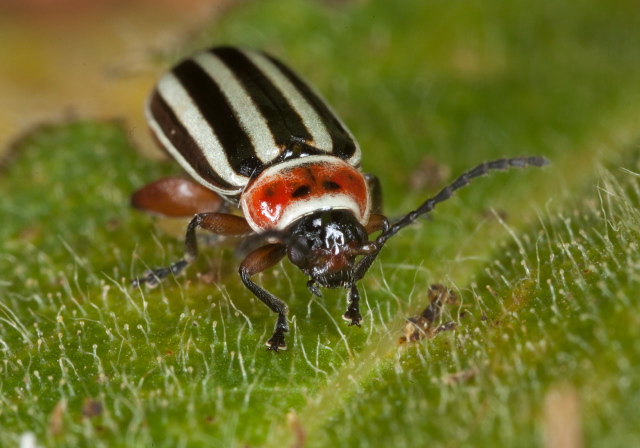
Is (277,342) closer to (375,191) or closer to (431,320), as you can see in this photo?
(431,320)

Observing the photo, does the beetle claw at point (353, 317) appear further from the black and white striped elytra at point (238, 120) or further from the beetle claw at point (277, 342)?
the black and white striped elytra at point (238, 120)

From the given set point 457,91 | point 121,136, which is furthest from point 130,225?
point 457,91

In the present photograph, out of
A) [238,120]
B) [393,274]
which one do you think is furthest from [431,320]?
[238,120]

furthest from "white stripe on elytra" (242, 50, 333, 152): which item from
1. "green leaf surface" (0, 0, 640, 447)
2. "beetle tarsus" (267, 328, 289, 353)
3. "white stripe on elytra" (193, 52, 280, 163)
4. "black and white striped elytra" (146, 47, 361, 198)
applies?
"beetle tarsus" (267, 328, 289, 353)

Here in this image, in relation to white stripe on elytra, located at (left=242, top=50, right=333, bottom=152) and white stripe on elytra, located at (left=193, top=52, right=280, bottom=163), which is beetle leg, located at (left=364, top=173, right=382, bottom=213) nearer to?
white stripe on elytra, located at (left=242, top=50, right=333, bottom=152)

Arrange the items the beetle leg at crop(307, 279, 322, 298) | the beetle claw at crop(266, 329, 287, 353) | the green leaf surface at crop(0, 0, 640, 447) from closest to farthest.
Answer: the green leaf surface at crop(0, 0, 640, 447) < the beetle claw at crop(266, 329, 287, 353) < the beetle leg at crop(307, 279, 322, 298)
